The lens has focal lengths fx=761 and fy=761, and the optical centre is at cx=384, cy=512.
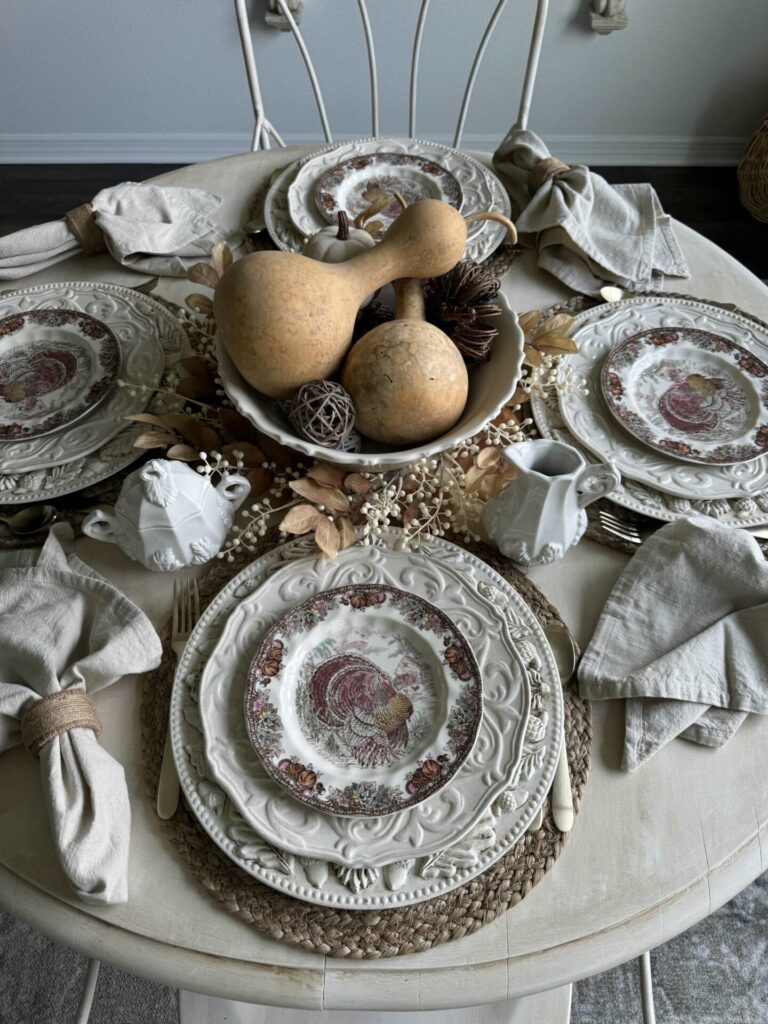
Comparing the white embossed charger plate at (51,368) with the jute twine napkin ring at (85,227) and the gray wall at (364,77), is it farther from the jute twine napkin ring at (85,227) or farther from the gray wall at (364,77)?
the gray wall at (364,77)

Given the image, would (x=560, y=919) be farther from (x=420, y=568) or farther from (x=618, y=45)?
(x=618, y=45)

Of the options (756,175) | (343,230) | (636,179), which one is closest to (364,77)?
(636,179)

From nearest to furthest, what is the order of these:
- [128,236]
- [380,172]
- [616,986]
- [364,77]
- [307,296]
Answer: [307,296], [128,236], [380,172], [616,986], [364,77]

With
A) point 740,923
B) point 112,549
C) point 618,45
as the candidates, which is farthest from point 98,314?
point 618,45

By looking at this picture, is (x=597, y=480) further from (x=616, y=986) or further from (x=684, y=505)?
(x=616, y=986)

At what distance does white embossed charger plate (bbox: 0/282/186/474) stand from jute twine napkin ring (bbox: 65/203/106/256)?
80mm

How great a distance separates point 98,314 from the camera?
2.88 feet

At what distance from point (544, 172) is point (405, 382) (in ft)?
1.65

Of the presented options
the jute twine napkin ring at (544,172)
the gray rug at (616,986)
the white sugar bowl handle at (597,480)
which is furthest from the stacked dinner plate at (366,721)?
the gray rug at (616,986)

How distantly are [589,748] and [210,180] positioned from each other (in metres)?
0.91

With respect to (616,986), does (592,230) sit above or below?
above

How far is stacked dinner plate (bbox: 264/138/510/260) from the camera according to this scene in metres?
0.97

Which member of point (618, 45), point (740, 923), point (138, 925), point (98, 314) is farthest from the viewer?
point (618, 45)

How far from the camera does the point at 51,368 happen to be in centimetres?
83
